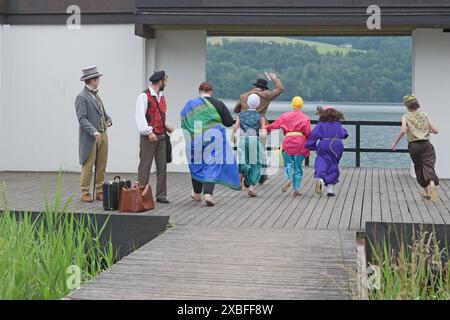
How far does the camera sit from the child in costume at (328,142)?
13.6 meters

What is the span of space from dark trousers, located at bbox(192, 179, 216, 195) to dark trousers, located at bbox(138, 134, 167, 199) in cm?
43

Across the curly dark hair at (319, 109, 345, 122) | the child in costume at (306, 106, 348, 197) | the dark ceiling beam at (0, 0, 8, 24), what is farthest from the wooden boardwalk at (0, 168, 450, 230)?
the dark ceiling beam at (0, 0, 8, 24)

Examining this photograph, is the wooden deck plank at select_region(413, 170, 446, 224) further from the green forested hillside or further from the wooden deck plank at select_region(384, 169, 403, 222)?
the green forested hillside

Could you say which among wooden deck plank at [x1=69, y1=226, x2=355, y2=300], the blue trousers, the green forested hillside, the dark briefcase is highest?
the green forested hillside

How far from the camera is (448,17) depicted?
1576 cm

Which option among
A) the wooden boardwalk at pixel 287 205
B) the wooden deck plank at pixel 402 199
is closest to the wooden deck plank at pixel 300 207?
the wooden boardwalk at pixel 287 205

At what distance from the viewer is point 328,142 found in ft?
44.7

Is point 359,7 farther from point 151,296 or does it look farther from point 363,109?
point 363,109

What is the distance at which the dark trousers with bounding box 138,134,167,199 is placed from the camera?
12.3 m

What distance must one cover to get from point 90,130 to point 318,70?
21.5 metres

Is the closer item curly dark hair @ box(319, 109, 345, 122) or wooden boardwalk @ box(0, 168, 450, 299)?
wooden boardwalk @ box(0, 168, 450, 299)

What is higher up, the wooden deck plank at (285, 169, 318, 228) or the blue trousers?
the blue trousers

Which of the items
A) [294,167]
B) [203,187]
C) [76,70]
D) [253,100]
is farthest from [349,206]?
[76,70]
